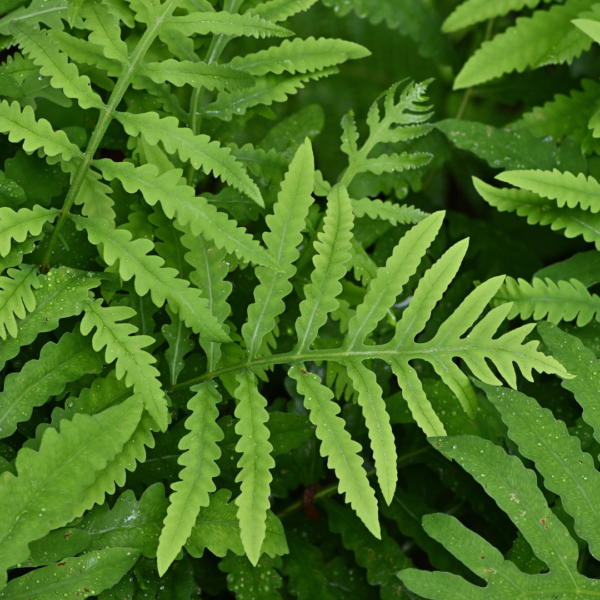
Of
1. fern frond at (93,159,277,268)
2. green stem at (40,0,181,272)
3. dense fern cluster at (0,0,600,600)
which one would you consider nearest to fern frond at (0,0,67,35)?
dense fern cluster at (0,0,600,600)

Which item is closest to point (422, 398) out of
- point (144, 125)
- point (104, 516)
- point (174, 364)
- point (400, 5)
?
point (174, 364)

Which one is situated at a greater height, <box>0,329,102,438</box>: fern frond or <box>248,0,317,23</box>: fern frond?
<box>248,0,317,23</box>: fern frond

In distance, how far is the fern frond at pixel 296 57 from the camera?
1.42m

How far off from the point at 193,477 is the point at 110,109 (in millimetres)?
800

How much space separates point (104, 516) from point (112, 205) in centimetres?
71

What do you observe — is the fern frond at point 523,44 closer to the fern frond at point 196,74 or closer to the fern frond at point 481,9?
the fern frond at point 481,9

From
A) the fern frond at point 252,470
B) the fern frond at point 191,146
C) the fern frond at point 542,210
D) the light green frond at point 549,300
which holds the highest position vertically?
the fern frond at point 191,146

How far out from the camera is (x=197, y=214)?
1197mm

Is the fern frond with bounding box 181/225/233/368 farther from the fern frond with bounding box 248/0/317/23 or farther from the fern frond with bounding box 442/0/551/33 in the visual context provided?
the fern frond with bounding box 442/0/551/33

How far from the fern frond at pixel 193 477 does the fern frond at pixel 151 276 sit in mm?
158

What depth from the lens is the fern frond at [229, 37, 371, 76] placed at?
1.42 m

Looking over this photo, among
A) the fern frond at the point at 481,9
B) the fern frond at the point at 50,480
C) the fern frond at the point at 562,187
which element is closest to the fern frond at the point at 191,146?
the fern frond at the point at 50,480

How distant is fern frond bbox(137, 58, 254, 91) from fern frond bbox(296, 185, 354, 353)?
1.15 feet

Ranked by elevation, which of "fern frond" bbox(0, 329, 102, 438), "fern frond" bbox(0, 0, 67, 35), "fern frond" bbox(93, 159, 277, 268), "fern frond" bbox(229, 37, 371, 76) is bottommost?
"fern frond" bbox(0, 329, 102, 438)
